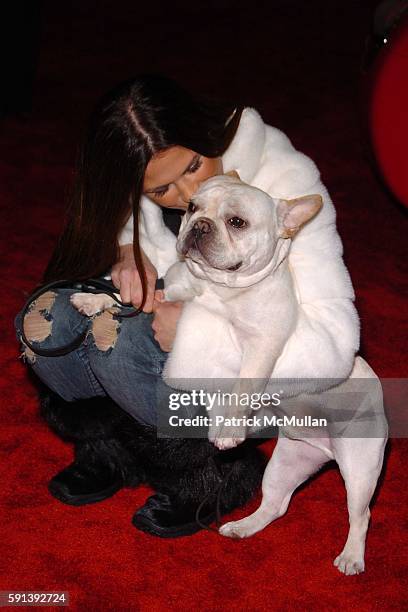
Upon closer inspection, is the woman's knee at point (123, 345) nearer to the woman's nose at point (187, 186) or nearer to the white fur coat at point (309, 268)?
the white fur coat at point (309, 268)

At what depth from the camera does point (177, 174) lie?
1796mm

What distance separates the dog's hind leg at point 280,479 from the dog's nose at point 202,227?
52 cm

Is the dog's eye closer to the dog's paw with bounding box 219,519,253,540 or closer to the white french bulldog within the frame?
the white french bulldog

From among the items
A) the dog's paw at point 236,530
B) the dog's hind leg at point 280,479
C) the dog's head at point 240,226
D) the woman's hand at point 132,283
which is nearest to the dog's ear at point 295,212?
the dog's head at point 240,226

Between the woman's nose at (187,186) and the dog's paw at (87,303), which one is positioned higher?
the woman's nose at (187,186)

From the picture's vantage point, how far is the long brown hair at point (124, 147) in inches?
68.8

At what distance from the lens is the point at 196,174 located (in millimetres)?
1817

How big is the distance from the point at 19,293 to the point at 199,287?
1.10m

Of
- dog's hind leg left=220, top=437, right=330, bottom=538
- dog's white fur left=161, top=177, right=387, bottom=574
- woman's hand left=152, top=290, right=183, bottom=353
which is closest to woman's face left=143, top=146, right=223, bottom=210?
dog's white fur left=161, top=177, right=387, bottom=574

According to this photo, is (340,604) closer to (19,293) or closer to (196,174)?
(196,174)

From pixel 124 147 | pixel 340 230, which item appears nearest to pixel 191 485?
pixel 124 147

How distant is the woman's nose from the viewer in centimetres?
182

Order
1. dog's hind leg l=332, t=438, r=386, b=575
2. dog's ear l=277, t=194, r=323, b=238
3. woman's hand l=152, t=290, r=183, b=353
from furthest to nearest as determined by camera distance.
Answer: woman's hand l=152, t=290, r=183, b=353
dog's hind leg l=332, t=438, r=386, b=575
dog's ear l=277, t=194, r=323, b=238

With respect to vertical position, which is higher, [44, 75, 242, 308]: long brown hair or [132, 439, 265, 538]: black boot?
[44, 75, 242, 308]: long brown hair
